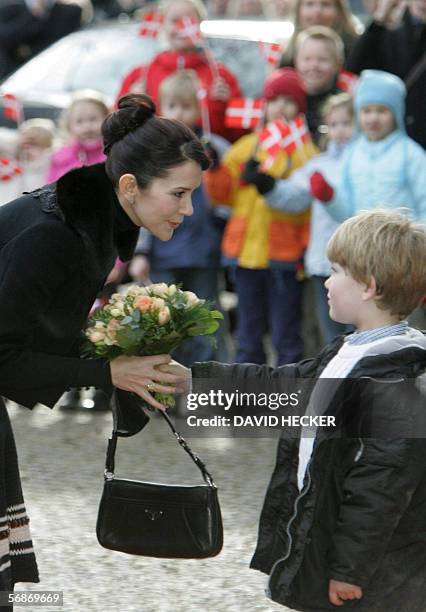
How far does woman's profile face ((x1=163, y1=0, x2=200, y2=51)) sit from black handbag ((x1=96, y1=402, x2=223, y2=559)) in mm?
4975

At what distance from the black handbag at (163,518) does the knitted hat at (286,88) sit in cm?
401

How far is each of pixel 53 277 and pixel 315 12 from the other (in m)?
4.97

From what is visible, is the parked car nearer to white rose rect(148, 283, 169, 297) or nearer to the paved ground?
the paved ground

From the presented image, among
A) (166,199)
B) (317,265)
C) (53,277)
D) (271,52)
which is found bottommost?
(317,265)

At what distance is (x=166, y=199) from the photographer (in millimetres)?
3402

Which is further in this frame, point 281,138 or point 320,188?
point 281,138

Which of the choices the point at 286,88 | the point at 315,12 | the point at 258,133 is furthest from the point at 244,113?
the point at 315,12

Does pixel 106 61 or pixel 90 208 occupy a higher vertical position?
pixel 90 208

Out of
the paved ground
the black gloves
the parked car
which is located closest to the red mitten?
the black gloves

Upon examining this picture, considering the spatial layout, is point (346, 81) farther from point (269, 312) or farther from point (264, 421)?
point (264, 421)

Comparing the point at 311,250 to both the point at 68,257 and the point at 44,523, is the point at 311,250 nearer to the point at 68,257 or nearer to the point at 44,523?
the point at 44,523

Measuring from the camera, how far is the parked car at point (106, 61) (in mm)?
8914

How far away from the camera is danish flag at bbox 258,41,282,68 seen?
8161 mm

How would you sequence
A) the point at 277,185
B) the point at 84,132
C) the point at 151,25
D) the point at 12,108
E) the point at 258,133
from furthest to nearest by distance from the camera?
the point at 151,25
the point at 12,108
the point at 84,132
the point at 258,133
the point at 277,185
